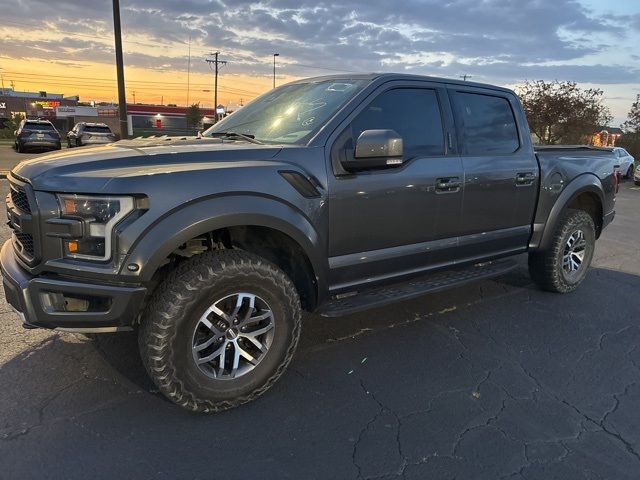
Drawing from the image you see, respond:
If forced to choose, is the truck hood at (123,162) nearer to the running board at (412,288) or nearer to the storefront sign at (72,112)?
the running board at (412,288)

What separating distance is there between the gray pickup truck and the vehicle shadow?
307mm

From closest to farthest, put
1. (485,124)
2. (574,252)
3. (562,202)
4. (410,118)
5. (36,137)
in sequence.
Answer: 1. (410,118)
2. (485,124)
3. (562,202)
4. (574,252)
5. (36,137)

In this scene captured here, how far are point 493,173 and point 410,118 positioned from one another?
956mm

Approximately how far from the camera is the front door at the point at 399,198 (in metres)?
3.37

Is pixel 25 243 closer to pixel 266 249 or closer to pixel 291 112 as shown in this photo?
pixel 266 249

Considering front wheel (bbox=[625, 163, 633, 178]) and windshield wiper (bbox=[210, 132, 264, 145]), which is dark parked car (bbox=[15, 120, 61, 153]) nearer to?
windshield wiper (bbox=[210, 132, 264, 145])

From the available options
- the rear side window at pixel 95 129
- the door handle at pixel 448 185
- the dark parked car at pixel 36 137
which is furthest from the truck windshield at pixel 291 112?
the rear side window at pixel 95 129

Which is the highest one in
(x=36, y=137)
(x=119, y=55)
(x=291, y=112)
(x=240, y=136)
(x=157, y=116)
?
(x=119, y=55)

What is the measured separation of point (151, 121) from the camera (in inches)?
2891

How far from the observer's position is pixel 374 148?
127 inches

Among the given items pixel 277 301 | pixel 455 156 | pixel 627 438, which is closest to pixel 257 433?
pixel 277 301

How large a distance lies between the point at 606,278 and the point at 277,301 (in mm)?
4783

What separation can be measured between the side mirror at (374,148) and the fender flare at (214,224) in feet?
1.72

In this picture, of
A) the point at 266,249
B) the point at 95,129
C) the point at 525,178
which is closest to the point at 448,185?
the point at 525,178
